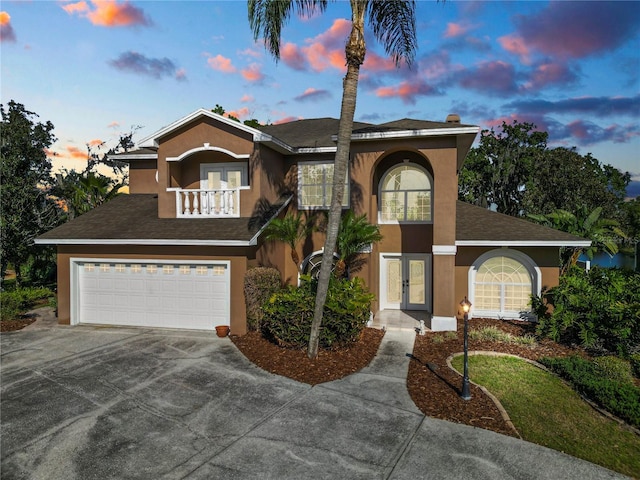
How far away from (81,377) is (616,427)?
468 inches

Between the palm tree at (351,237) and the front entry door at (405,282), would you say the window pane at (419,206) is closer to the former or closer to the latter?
the front entry door at (405,282)

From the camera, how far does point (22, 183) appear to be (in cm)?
1831

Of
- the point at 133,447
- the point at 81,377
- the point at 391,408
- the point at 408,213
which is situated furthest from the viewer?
the point at 408,213

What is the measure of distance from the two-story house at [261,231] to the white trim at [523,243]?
0.16 ft

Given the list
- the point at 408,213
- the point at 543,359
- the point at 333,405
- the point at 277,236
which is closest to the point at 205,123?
the point at 277,236

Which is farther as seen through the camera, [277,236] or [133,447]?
[277,236]

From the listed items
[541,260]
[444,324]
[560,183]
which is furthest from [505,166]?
[444,324]

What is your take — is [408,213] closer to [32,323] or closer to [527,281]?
[527,281]

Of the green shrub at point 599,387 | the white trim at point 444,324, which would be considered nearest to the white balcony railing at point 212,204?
the white trim at point 444,324

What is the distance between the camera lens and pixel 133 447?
655cm

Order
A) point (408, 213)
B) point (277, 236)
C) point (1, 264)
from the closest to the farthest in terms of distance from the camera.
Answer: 1. point (277, 236)
2. point (408, 213)
3. point (1, 264)

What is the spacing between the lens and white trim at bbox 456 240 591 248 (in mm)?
13719

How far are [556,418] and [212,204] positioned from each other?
1252cm

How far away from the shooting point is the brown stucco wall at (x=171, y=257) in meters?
13.0
